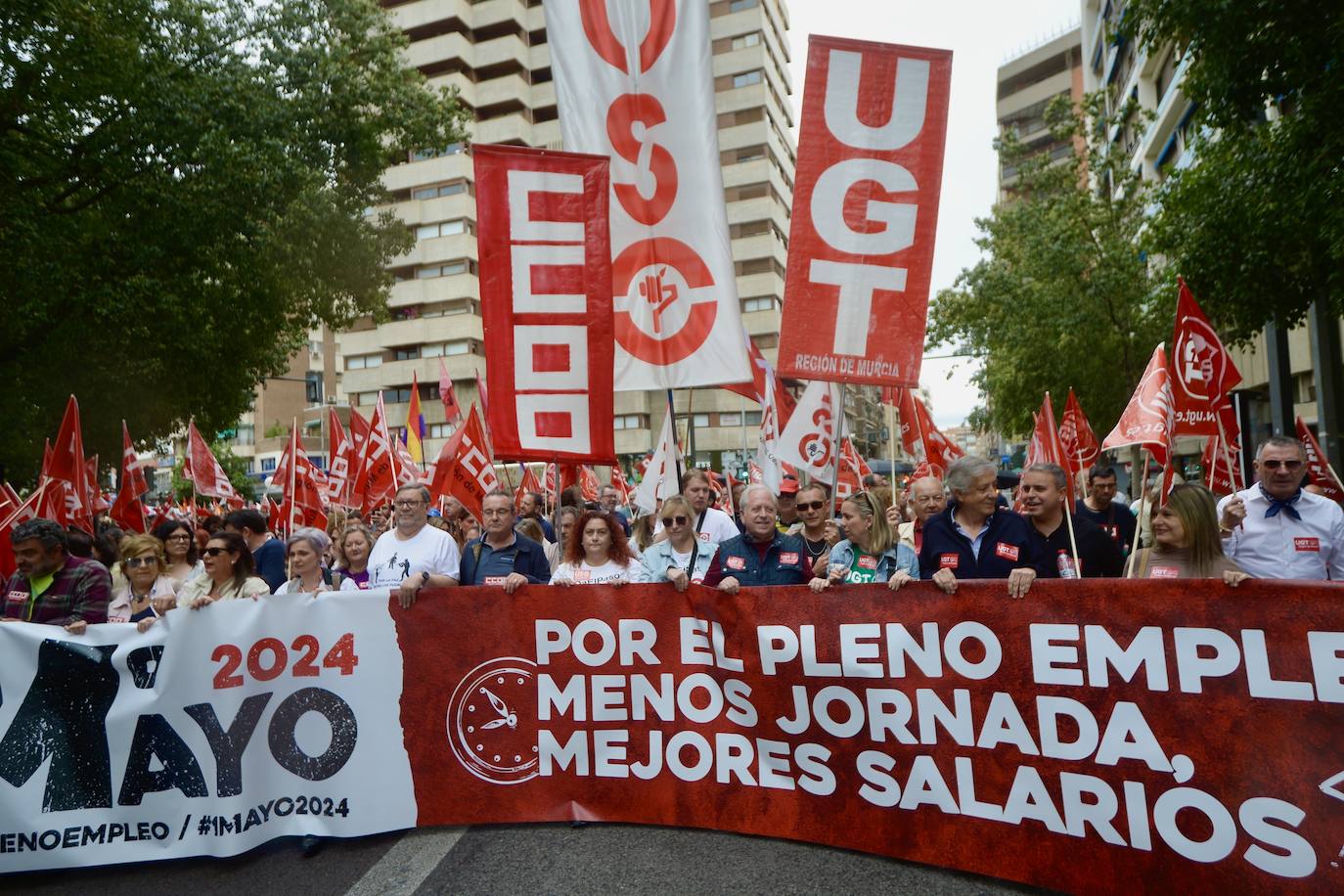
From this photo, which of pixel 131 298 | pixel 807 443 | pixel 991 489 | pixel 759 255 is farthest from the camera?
pixel 759 255

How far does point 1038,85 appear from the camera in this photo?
75.8 metres

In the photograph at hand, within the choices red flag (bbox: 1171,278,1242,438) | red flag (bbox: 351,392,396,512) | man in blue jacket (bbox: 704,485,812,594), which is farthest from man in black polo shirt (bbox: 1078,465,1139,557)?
red flag (bbox: 351,392,396,512)

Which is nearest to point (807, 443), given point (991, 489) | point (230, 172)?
point (991, 489)

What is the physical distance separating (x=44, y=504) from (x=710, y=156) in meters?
7.38

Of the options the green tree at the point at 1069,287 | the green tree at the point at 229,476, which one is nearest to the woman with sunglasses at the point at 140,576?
the green tree at the point at 1069,287

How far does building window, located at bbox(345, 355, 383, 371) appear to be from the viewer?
2222 inches

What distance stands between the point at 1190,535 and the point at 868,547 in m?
1.57

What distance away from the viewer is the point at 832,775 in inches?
168

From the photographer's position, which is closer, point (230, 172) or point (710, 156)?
point (710, 156)

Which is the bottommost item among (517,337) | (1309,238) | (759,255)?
(517,337)

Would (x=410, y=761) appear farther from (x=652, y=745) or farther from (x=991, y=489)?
(x=991, y=489)

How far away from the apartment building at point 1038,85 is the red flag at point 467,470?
2761 inches

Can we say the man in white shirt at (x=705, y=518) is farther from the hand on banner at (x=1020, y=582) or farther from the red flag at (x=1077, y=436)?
the red flag at (x=1077, y=436)

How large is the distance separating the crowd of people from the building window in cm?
5160
